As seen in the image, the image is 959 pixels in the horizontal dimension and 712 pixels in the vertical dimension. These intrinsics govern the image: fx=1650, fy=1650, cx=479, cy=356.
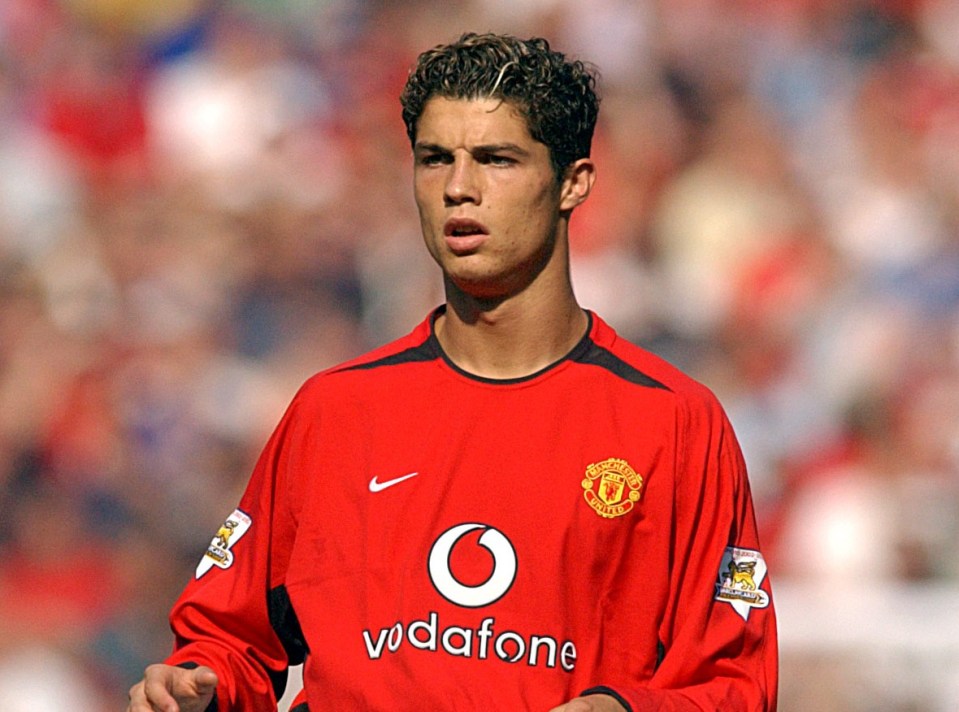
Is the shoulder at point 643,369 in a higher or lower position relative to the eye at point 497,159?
lower

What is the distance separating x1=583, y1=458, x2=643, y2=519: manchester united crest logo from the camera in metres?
3.16

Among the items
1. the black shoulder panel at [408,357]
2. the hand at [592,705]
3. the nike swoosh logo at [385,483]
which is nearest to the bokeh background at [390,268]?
the black shoulder panel at [408,357]

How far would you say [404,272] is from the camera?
7.59 metres

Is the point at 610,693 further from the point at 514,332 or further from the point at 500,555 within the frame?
the point at 514,332

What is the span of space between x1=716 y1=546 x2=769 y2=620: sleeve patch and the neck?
0.55 meters

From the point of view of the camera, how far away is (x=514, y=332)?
3379 millimetres

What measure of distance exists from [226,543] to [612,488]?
85cm

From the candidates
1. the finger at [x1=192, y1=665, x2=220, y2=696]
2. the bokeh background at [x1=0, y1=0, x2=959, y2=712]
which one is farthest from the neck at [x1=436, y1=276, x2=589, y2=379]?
the bokeh background at [x1=0, y1=0, x2=959, y2=712]

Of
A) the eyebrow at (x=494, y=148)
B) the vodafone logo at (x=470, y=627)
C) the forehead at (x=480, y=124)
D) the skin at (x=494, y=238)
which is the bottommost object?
the vodafone logo at (x=470, y=627)

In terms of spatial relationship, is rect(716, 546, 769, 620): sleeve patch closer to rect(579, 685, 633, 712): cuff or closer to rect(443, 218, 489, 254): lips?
rect(579, 685, 633, 712): cuff

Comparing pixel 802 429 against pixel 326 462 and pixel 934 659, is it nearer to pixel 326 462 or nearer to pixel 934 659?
pixel 934 659

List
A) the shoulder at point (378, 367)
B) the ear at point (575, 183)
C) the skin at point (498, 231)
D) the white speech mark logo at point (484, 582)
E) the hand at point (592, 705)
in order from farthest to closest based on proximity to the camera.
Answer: the shoulder at point (378, 367) → the ear at point (575, 183) → the skin at point (498, 231) → the white speech mark logo at point (484, 582) → the hand at point (592, 705)

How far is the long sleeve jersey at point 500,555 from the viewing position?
3109 mm

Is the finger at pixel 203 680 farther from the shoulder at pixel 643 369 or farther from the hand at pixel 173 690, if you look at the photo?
the shoulder at pixel 643 369
